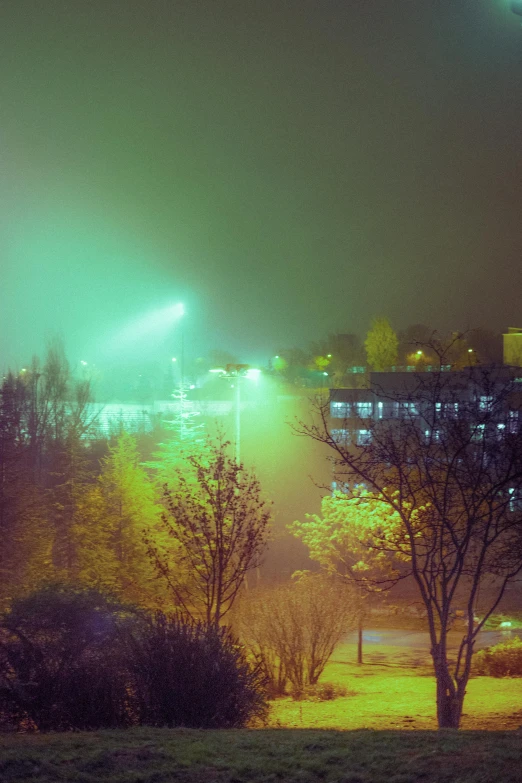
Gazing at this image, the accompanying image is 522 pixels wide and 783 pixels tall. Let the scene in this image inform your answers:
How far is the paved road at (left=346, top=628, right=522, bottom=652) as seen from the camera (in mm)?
23144

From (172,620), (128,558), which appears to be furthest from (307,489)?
(172,620)

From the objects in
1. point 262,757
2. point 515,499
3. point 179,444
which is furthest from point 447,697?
point 179,444

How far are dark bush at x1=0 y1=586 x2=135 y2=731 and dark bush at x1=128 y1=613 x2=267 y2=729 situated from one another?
315mm

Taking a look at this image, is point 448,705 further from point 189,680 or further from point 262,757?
point 262,757

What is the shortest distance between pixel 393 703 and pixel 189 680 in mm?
6551

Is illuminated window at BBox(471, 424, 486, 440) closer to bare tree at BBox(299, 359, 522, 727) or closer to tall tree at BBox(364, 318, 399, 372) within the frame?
bare tree at BBox(299, 359, 522, 727)

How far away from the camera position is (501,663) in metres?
18.0

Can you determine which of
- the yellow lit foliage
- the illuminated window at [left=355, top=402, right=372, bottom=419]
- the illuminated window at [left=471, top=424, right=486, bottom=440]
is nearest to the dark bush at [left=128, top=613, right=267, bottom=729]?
the illuminated window at [left=471, top=424, right=486, bottom=440]

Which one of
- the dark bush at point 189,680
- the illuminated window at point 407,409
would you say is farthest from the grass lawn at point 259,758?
the illuminated window at point 407,409

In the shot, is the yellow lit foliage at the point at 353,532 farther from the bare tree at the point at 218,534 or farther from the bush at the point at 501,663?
the bare tree at the point at 218,534

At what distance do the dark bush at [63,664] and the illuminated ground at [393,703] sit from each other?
2.90 m

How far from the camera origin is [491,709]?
1280 centimetres

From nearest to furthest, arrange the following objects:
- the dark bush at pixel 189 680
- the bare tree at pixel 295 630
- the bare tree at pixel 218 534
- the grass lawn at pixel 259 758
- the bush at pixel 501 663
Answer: the grass lawn at pixel 259 758 < the dark bush at pixel 189 680 < the bare tree at pixel 218 534 < the bare tree at pixel 295 630 < the bush at pixel 501 663

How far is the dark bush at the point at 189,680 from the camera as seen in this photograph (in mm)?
8852
